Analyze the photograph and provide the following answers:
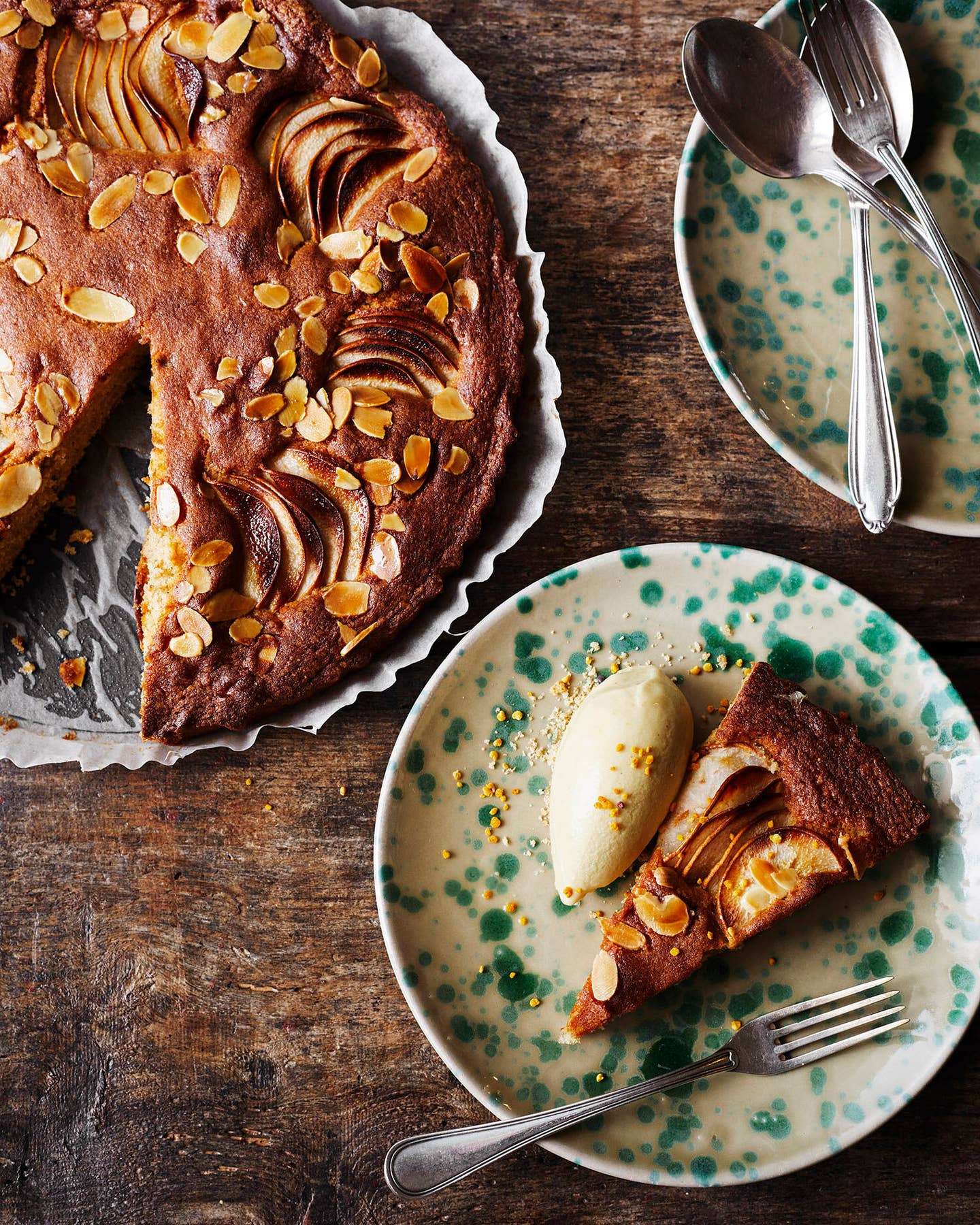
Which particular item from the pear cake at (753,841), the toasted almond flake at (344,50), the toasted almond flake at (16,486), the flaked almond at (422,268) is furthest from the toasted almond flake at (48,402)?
the pear cake at (753,841)

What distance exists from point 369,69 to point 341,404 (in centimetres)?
71

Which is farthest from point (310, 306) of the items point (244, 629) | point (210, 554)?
point (244, 629)

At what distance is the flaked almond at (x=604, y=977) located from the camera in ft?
5.76

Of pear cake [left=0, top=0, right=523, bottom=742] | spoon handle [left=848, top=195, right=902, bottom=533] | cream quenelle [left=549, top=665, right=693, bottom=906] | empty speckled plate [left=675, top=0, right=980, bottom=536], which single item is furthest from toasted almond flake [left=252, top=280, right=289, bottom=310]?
spoon handle [left=848, top=195, right=902, bottom=533]

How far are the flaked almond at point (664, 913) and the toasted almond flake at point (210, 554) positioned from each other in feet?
3.60

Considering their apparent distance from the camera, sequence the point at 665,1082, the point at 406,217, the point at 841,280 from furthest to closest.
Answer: the point at 841,280, the point at 406,217, the point at 665,1082

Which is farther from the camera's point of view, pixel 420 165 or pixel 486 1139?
pixel 420 165

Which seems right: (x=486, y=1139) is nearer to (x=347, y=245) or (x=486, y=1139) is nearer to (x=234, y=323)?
(x=234, y=323)

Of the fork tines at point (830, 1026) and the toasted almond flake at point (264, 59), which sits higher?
the toasted almond flake at point (264, 59)

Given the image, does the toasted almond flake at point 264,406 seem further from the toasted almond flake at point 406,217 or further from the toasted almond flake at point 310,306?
the toasted almond flake at point 406,217

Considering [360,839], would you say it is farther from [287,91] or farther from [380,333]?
[287,91]

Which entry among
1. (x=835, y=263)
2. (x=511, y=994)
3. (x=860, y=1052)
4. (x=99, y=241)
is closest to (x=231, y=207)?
(x=99, y=241)

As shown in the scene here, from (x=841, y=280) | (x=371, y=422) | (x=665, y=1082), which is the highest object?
(x=841, y=280)

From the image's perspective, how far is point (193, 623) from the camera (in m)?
1.80
